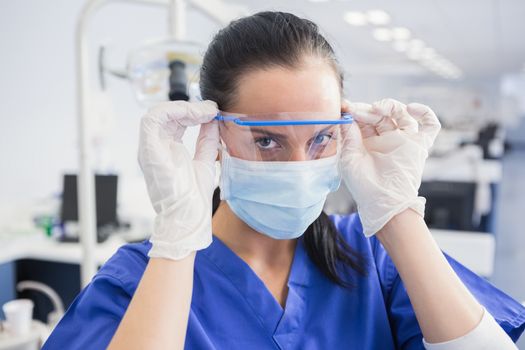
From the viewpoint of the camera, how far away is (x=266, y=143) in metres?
0.84

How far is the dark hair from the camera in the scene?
2.77ft

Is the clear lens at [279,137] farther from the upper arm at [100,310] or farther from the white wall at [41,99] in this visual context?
the white wall at [41,99]

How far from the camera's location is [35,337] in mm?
1380

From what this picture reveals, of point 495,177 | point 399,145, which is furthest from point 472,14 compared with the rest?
point 399,145

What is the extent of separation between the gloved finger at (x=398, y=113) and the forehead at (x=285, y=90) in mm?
129

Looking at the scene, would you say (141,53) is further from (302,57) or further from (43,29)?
(43,29)

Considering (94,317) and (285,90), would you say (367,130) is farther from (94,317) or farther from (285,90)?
(94,317)

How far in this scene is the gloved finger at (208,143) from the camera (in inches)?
34.0

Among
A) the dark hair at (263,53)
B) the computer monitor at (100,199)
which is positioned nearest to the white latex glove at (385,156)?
the dark hair at (263,53)

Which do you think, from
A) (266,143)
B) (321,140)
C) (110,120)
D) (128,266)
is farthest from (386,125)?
(110,120)

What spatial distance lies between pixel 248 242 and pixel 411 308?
1.18ft

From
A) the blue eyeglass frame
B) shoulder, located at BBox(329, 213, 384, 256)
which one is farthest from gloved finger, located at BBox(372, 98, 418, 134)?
shoulder, located at BBox(329, 213, 384, 256)

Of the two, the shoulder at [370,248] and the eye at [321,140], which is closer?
the eye at [321,140]

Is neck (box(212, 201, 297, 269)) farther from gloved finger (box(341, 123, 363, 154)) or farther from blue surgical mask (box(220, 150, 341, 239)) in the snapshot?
gloved finger (box(341, 123, 363, 154))
